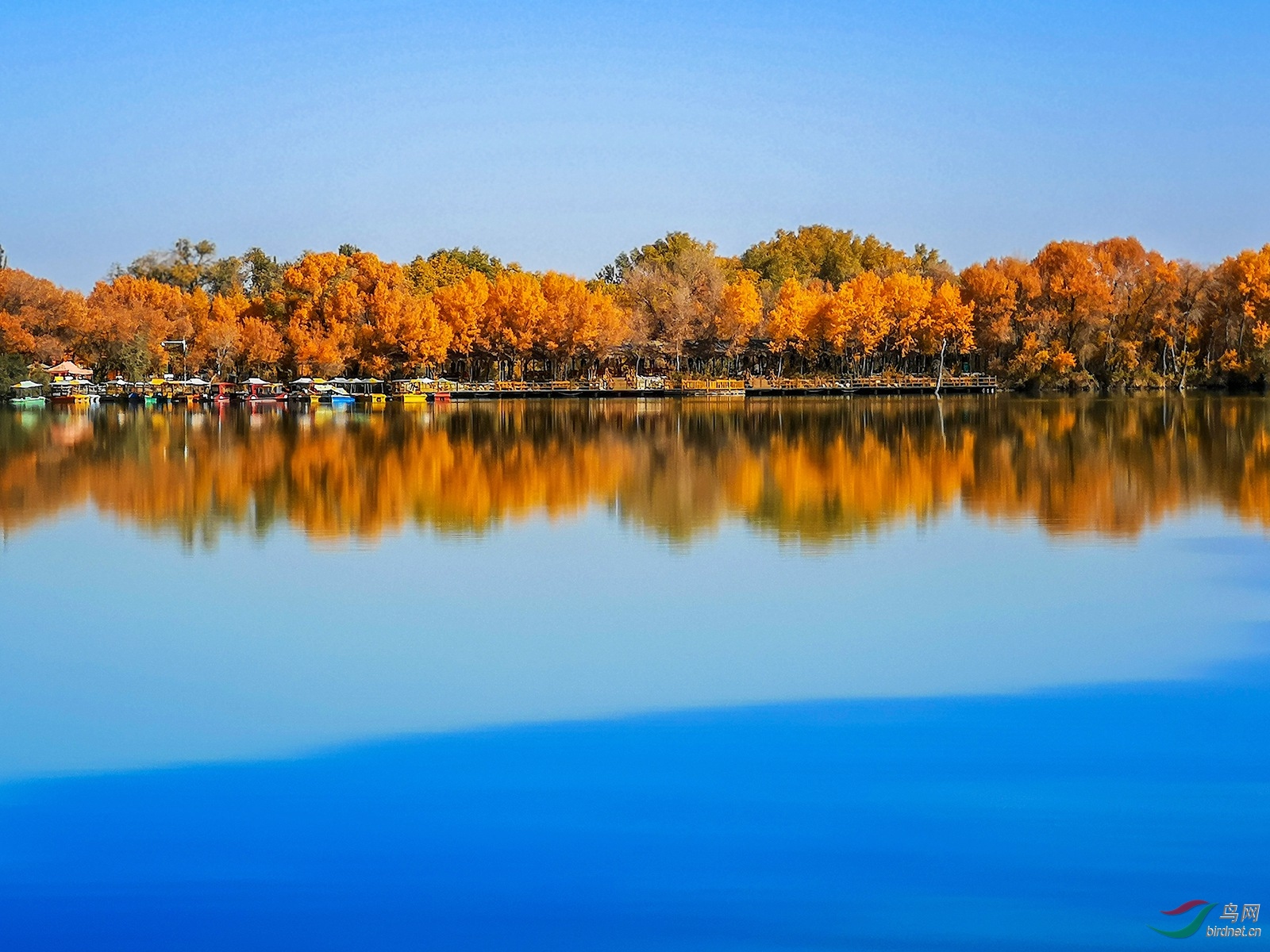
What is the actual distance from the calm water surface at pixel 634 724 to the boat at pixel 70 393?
198ft

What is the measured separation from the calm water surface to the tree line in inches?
2554

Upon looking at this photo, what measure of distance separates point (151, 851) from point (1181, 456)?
2985 centimetres

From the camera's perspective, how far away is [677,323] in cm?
9625

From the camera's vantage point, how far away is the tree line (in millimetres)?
87000

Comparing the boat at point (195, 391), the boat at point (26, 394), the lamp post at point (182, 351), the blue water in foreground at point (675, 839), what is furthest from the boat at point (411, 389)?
the blue water in foreground at point (675, 839)

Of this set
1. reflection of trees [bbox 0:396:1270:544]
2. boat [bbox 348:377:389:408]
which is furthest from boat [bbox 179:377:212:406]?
reflection of trees [bbox 0:396:1270:544]

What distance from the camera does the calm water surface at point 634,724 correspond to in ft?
24.9

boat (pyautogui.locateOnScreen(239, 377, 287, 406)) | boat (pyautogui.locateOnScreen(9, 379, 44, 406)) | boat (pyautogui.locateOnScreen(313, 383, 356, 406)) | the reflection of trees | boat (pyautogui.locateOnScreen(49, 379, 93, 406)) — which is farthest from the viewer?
boat (pyautogui.locateOnScreen(239, 377, 287, 406))

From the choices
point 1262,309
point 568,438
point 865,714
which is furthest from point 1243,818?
point 1262,309

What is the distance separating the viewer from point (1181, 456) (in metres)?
33.5

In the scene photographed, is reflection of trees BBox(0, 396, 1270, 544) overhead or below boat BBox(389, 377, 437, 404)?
below

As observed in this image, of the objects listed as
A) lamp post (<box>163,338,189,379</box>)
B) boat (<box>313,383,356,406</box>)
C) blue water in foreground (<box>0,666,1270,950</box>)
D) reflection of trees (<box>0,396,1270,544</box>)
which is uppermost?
lamp post (<box>163,338,189,379</box>)

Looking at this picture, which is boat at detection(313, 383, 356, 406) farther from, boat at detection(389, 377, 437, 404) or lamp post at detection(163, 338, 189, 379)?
lamp post at detection(163, 338, 189, 379)

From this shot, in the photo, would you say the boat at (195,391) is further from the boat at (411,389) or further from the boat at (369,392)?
the boat at (411,389)
